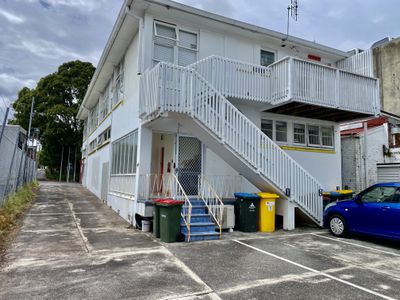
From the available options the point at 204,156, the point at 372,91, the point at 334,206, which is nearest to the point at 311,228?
the point at 334,206

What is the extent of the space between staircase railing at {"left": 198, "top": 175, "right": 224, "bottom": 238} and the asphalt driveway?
26.2 inches

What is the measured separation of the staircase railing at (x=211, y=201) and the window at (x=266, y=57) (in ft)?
18.7

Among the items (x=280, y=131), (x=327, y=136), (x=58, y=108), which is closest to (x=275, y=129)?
(x=280, y=131)

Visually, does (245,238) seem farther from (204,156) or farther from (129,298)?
(129,298)

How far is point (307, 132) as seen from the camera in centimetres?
1262

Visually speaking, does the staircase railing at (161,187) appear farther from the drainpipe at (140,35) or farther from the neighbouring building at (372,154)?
the neighbouring building at (372,154)

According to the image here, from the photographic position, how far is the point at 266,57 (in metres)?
12.4

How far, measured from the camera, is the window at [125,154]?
1029 cm

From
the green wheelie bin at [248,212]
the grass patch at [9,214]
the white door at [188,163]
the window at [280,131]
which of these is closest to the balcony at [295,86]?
the window at [280,131]

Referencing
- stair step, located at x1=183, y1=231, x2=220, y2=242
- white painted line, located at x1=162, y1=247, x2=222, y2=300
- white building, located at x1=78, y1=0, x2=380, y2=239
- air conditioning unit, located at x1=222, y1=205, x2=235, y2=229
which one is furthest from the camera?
air conditioning unit, located at x1=222, y1=205, x2=235, y2=229

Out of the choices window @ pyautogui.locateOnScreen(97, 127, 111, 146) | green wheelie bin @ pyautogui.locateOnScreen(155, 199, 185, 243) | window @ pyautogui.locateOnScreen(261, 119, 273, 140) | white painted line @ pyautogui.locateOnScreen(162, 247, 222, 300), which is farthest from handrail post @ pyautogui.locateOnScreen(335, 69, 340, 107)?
window @ pyautogui.locateOnScreen(97, 127, 111, 146)

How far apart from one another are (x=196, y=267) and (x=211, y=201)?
153 inches

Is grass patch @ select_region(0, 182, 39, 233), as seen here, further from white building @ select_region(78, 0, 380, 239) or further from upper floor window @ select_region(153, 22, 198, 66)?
upper floor window @ select_region(153, 22, 198, 66)

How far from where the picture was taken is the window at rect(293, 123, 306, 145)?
12336mm
